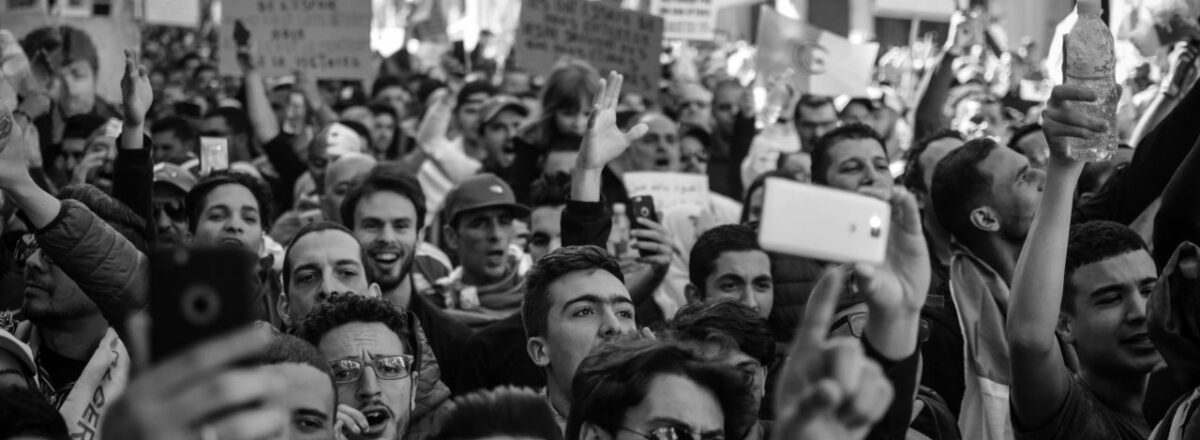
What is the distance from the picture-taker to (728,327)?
430 cm

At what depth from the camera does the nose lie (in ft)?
14.2

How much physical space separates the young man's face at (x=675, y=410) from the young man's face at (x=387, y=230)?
2.68 m

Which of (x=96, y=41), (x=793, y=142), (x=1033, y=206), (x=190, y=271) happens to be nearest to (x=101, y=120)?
(x=96, y=41)

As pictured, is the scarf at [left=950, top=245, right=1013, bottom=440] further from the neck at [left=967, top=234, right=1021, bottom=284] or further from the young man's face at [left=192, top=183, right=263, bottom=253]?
the young man's face at [left=192, top=183, right=263, bottom=253]

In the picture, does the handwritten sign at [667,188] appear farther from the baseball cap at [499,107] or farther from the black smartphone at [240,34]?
the black smartphone at [240,34]

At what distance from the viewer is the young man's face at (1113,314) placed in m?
4.15

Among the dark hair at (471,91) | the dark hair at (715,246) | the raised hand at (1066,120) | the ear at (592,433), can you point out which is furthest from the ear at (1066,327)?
the dark hair at (471,91)

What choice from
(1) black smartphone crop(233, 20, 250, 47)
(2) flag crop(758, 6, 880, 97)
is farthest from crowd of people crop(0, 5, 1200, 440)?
(2) flag crop(758, 6, 880, 97)

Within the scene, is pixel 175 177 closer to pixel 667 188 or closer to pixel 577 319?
pixel 667 188

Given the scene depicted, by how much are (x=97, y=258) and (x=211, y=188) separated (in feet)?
6.19

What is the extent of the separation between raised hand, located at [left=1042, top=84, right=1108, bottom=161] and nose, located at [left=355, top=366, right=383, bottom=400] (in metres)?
1.76

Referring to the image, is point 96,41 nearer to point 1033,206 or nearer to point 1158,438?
point 1033,206

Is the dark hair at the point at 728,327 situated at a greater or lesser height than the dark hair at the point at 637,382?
lesser

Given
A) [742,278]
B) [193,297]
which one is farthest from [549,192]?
[193,297]
